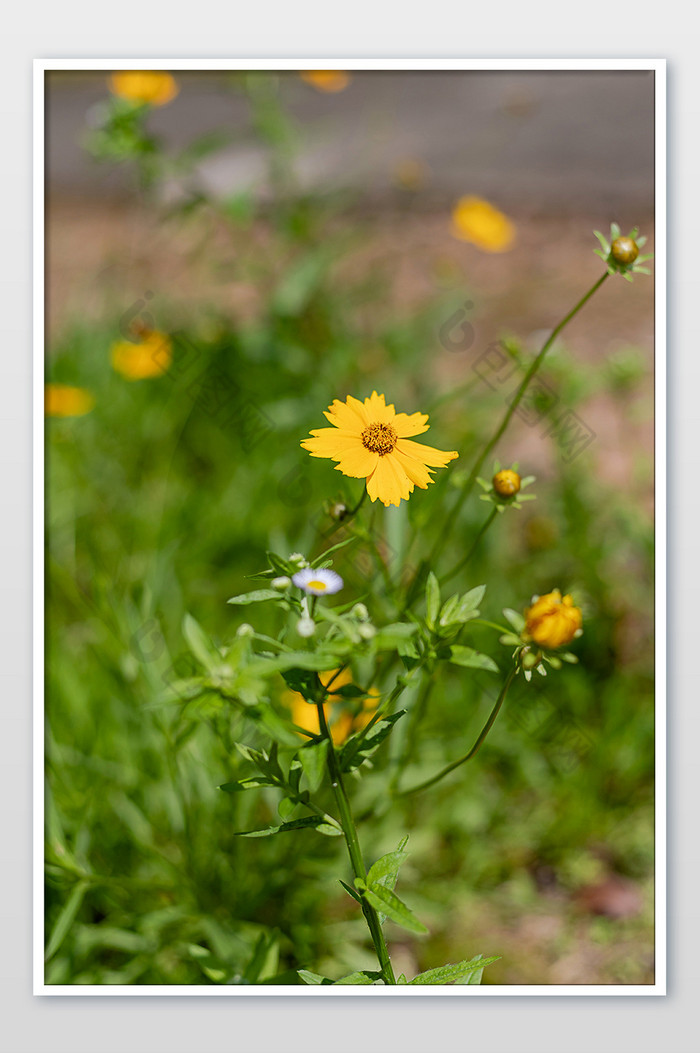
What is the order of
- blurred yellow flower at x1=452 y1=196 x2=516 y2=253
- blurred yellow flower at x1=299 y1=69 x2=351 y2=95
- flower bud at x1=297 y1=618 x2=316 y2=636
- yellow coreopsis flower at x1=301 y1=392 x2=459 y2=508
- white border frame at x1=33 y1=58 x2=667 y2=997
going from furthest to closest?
blurred yellow flower at x1=452 y1=196 x2=516 y2=253 < blurred yellow flower at x1=299 y1=69 x2=351 y2=95 < white border frame at x1=33 y1=58 x2=667 y2=997 < yellow coreopsis flower at x1=301 y1=392 x2=459 y2=508 < flower bud at x1=297 y1=618 x2=316 y2=636

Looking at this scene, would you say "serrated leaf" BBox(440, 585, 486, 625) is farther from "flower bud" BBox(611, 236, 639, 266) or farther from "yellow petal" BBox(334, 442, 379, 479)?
"flower bud" BBox(611, 236, 639, 266)

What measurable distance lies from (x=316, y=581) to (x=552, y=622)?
21 cm

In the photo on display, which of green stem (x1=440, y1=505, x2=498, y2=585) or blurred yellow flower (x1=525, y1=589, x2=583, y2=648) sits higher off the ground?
green stem (x1=440, y1=505, x2=498, y2=585)

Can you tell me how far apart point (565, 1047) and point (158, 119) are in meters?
2.00

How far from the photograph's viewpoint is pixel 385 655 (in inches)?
38.4

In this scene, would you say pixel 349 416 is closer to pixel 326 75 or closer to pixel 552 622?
pixel 552 622

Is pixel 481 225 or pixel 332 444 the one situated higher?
pixel 481 225

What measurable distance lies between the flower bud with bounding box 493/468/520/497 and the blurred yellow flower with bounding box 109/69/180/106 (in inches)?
30.4

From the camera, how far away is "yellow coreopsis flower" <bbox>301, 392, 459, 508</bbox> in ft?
2.43

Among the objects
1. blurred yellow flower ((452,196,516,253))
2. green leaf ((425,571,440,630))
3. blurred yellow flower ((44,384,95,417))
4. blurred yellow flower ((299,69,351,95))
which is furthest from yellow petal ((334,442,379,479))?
blurred yellow flower ((452,196,516,253))

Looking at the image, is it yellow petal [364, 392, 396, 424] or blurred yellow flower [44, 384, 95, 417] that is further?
blurred yellow flower [44, 384, 95, 417]

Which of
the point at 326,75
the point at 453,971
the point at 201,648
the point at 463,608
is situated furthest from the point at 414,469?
the point at 326,75

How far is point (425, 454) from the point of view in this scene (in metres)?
0.78

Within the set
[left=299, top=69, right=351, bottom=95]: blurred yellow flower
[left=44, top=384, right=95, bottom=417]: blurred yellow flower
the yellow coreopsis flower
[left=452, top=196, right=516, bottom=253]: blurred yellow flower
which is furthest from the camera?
[left=452, top=196, right=516, bottom=253]: blurred yellow flower
